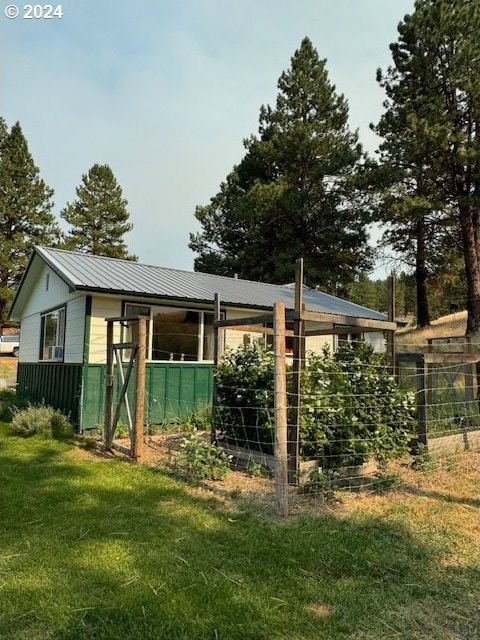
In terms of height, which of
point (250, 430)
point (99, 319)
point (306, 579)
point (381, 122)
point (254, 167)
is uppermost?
point (254, 167)

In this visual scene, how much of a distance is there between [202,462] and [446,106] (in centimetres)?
1517

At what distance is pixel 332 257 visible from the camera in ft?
80.8

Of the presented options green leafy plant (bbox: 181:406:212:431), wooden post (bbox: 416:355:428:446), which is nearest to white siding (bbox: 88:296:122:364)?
green leafy plant (bbox: 181:406:212:431)

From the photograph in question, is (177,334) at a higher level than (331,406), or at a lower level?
higher

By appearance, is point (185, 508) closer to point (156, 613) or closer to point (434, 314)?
point (156, 613)

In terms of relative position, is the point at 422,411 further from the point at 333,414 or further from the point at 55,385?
the point at 55,385

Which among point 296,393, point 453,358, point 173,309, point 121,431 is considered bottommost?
point 121,431

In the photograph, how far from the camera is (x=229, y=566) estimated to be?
3.14m

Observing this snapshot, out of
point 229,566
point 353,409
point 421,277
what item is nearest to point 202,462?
point 353,409

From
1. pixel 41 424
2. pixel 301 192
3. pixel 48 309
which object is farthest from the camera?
pixel 301 192

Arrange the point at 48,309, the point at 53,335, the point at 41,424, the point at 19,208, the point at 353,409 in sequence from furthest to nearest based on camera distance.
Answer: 1. the point at 19,208
2. the point at 48,309
3. the point at 53,335
4. the point at 41,424
5. the point at 353,409

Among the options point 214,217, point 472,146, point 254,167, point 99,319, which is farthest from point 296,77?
point 99,319

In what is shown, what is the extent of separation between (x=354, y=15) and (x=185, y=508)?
8.22m

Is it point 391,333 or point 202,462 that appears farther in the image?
point 391,333
